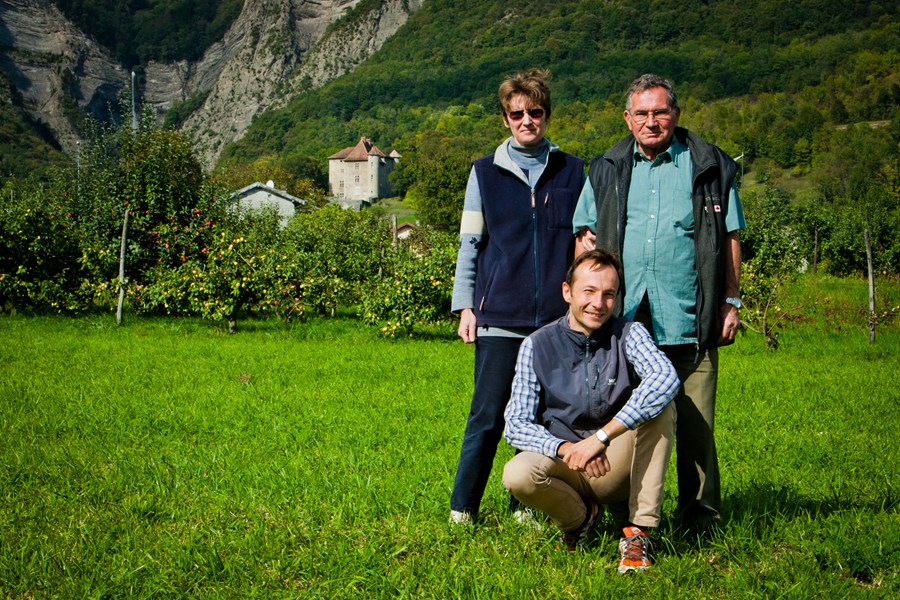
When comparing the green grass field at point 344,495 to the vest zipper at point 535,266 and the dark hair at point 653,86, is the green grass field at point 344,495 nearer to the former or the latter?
the vest zipper at point 535,266

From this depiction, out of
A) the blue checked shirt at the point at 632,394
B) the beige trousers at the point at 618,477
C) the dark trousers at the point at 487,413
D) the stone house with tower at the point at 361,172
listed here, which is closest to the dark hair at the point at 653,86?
the blue checked shirt at the point at 632,394

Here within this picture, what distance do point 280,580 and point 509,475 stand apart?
97 centimetres

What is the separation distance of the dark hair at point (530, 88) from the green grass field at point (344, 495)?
185cm

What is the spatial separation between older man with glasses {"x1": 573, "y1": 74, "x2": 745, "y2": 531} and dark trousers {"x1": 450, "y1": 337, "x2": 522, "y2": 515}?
0.59 meters

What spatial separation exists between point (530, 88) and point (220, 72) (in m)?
214

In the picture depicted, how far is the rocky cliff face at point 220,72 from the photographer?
142750mm

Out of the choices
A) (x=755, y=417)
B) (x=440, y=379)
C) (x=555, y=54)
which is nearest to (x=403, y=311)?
(x=440, y=379)

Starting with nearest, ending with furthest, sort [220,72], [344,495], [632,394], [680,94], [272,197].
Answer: [632,394] < [344,495] < [272,197] < [680,94] < [220,72]

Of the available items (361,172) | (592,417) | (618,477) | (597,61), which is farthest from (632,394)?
(597,61)

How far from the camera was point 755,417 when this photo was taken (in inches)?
243

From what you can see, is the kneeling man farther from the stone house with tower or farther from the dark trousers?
the stone house with tower

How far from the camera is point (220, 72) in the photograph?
19925 centimetres

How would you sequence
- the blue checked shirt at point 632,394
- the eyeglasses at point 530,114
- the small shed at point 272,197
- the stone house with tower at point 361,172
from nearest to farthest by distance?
the blue checked shirt at point 632,394 < the eyeglasses at point 530,114 < the small shed at point 272,197 < the stone house with tower at point 361,172

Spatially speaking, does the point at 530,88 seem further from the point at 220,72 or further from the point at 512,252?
the point at 220,72
